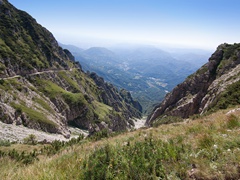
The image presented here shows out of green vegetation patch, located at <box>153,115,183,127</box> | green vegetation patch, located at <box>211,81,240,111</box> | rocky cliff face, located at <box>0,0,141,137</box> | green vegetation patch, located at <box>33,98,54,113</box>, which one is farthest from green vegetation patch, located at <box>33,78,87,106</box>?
green vegetation patch, located at <box>211,81,240,111</box>

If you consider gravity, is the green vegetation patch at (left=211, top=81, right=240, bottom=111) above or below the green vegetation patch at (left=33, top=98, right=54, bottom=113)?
above

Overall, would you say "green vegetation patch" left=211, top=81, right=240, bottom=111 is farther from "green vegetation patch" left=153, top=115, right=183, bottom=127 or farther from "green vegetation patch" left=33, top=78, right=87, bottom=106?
"green vegetation patch" left=33, top=78, right=87, bottom=106

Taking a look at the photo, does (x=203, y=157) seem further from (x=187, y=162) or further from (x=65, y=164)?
(x=65, y=164)

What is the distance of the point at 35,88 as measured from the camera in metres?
108

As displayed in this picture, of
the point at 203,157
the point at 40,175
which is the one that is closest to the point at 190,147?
the point at 203,157

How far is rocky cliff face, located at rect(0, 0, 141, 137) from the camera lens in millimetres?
80900

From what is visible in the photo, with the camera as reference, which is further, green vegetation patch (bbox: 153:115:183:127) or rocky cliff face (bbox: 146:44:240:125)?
rocky cliff face (bbox: 146:44:240:125)

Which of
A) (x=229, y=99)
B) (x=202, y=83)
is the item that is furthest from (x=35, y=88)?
(x=229, y=99)

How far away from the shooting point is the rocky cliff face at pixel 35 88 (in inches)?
3185

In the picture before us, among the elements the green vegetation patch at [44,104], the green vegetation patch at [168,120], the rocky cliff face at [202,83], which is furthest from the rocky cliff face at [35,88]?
the rocky cliff face at [202,83]

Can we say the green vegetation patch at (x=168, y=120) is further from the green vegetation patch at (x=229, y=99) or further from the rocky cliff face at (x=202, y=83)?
the rocky cliff face at (x=202, y=83)

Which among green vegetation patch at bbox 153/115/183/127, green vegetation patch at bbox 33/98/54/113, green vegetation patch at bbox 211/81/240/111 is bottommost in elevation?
green vegetation patch at bbox 33/98/54/113

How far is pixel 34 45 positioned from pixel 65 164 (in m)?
175

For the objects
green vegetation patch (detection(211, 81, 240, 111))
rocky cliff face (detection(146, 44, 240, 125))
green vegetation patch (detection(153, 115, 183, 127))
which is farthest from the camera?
rocky cliff face (detection(146, 44, 240, 125))
